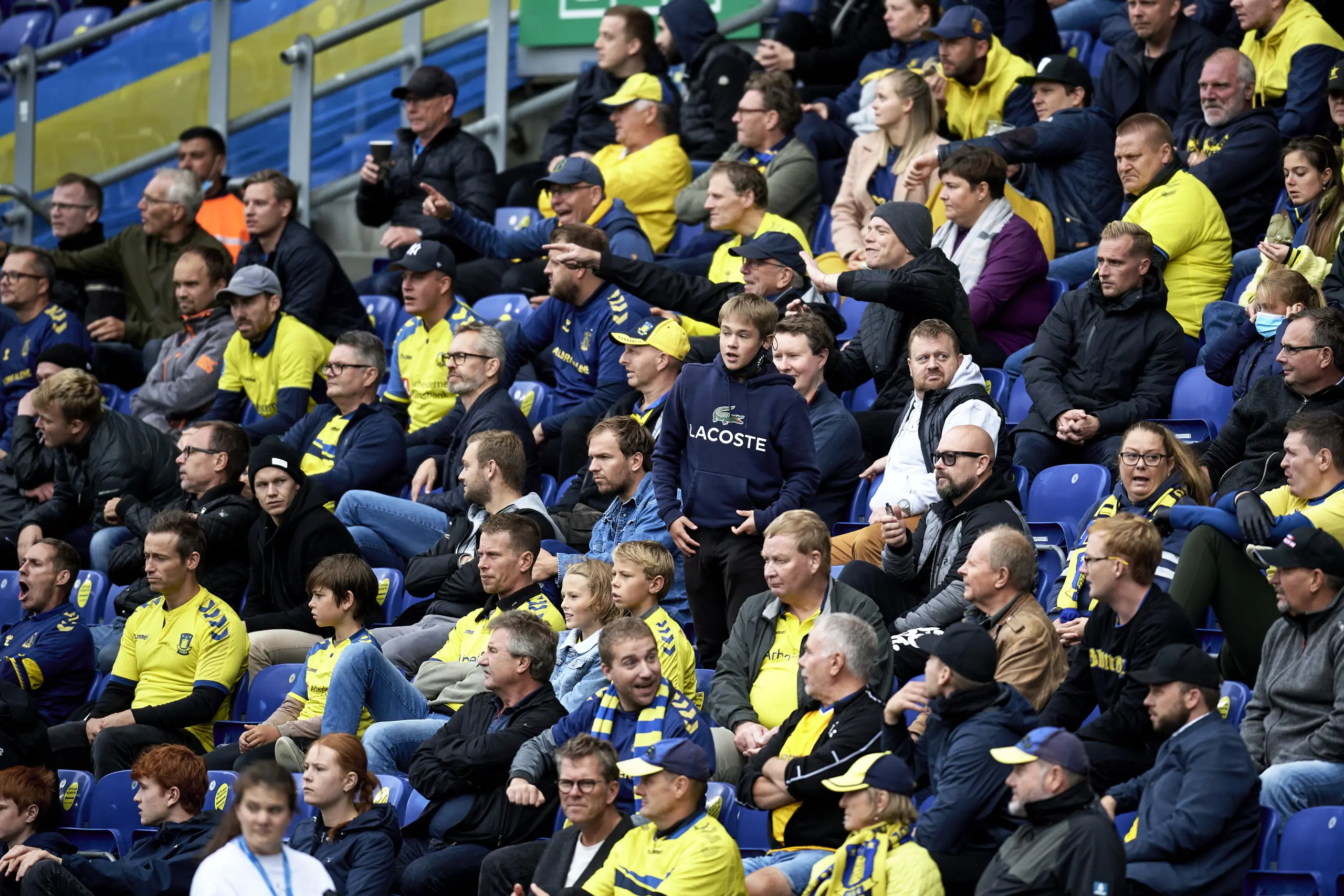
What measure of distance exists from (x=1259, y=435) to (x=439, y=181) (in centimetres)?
516

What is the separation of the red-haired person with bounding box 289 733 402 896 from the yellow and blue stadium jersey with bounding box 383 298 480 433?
3078 millimetres

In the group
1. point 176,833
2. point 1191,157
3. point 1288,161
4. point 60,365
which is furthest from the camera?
point 60,365

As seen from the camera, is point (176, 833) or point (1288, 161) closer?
point (176, 833)

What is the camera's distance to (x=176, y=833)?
20.1 ft

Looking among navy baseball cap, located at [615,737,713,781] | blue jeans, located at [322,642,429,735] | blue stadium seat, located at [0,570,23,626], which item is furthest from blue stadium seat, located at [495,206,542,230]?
navy baseball cap, located at [615,737,713,781]

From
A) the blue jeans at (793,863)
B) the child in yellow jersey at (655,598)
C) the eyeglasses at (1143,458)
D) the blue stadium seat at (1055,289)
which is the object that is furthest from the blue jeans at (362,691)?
the blue stadium seat at (1055,289)

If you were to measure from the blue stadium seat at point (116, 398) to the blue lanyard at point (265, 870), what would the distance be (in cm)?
511

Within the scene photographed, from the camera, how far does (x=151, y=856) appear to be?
610 centimetres

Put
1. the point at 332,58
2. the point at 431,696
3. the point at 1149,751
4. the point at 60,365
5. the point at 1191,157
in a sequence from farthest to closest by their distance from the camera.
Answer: the point at 332,58
the point at 60,365
the point at 1191,157
the point at 431,696
the point at 1149,751

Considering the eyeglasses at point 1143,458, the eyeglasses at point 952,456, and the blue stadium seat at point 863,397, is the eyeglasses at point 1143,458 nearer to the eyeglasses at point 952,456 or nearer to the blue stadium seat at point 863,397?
the eyeglasses at point 952,456

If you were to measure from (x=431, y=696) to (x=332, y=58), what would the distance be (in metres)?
5.32

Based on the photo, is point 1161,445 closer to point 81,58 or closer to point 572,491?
point 572,491

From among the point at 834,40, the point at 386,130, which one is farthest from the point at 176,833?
the point at 834,40

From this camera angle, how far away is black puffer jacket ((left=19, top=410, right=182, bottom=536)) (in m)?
8.45
